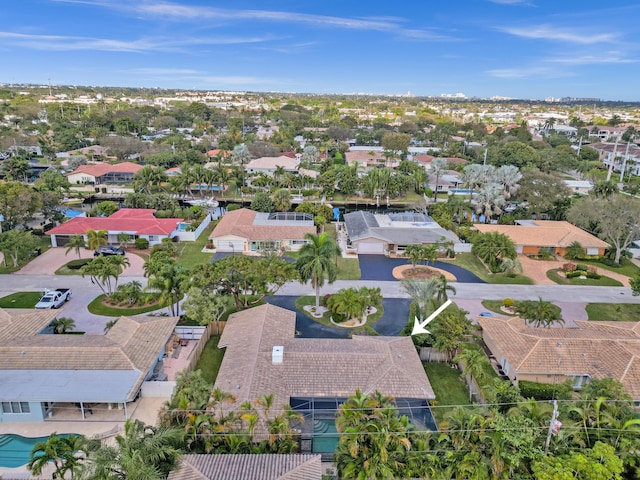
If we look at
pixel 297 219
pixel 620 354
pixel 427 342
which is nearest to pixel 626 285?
pixel 620 354

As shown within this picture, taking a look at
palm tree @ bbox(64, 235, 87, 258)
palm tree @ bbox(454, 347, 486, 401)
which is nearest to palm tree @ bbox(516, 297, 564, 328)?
palm tree @ bbox(454, 347, 486, 401)

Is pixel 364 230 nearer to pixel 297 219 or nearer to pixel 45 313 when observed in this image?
pixel 297 219

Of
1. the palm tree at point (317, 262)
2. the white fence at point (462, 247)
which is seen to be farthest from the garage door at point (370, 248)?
the palm tree at point (317, 262)

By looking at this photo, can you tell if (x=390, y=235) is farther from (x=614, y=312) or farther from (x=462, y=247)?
(x=614, y=312)

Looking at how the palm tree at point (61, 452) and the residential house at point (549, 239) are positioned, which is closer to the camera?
the palm tree at point (61, 452)

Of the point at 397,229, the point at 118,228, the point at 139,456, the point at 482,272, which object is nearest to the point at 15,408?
the point at 139,456

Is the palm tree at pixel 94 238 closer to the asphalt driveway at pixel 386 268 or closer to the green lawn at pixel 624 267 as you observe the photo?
the asphalt driveway at pixel 386 268

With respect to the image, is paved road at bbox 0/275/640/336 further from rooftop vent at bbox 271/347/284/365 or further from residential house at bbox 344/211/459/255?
rooftop vent at bbox 271/347/284/365
